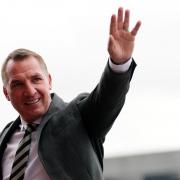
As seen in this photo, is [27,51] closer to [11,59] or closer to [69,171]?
[11,59]

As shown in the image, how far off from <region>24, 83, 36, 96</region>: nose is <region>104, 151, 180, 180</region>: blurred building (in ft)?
19.6

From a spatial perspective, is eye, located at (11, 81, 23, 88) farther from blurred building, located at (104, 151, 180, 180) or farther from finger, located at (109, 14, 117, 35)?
blurred building, located at (104, 151, 180, 180)

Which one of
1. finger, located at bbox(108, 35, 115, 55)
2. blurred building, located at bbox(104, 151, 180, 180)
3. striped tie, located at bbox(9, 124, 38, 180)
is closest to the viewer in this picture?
finger, located at bbox(108, 35, 115, 55)

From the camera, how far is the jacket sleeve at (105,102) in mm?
1604

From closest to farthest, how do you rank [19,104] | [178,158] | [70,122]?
[70,122] → [19,104] → [178,158]

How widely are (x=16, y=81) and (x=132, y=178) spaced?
6.74 meters

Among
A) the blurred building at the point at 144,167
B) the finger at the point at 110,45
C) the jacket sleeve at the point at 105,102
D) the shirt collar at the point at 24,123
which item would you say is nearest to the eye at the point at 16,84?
the shirt collar at the point at 24,123

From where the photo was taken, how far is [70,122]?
5.71ft

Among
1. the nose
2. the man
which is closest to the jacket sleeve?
the man

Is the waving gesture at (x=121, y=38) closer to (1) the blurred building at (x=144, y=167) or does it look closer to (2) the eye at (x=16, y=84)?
(2) the eye at (x=16, y=84)

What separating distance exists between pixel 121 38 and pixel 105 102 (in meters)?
0.25

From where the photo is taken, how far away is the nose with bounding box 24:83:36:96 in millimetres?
1795

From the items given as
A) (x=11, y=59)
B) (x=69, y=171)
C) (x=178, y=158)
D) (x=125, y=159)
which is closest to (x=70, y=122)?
(x=69, y=171)

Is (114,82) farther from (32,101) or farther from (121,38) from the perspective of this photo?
(32,101)
